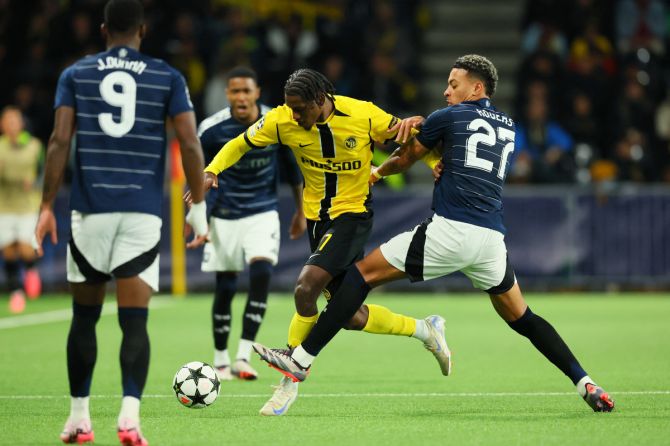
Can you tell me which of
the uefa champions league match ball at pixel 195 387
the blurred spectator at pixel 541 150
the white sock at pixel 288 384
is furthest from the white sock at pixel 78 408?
the blurred spectator at pixel 541 150

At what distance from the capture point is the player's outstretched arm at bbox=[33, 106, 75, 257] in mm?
6586

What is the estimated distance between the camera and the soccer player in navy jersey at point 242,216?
10344mm

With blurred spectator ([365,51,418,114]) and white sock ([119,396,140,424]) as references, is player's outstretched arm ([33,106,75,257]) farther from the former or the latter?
blurred spectator ([365,51,418,114])

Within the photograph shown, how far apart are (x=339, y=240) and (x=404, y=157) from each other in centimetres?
70

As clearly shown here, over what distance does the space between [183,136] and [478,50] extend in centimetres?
1746

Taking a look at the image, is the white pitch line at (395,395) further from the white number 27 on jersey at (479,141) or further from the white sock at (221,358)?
the white number 27 on jersey at (479,141)

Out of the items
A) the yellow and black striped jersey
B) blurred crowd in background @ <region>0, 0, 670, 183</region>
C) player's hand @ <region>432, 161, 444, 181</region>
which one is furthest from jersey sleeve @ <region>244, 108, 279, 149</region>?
blurred crowd in background @ <region>0, 0, 670, 183</region>

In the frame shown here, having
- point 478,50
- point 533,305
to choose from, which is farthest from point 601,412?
point 478,50

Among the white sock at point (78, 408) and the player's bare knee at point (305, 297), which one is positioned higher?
the player's bare knee at point (305, 297)

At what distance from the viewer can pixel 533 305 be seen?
17094 millimetres

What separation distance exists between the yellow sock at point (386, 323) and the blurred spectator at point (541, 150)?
1069 centimetres

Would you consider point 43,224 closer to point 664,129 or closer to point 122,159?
point 122,159

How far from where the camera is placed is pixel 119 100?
6.64 metres

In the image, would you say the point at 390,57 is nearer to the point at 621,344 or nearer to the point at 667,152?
the point at 667,152
